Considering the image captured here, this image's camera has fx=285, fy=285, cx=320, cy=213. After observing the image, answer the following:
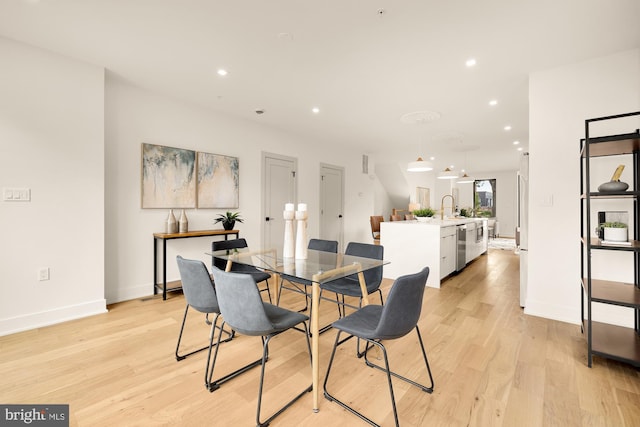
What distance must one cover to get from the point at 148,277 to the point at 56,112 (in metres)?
2.05

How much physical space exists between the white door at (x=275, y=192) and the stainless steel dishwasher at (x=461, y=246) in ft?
9.91

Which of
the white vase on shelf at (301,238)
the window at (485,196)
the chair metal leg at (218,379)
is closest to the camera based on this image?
the chair metal leg at (218,379)

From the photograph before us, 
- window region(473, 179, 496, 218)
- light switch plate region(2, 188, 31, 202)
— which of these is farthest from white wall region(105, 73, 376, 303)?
window region(473, 179, 496, 218)

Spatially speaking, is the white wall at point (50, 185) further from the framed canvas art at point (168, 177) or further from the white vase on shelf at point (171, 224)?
the white vase on shelf at point (171, 224)

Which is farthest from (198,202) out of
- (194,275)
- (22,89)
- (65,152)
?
(194,275)

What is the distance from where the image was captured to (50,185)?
2.77 meters

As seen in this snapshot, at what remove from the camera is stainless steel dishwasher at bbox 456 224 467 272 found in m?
4.84

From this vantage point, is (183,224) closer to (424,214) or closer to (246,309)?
(246,309)

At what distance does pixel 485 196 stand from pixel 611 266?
33.5 ft

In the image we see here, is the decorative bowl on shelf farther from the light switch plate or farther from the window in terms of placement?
the window

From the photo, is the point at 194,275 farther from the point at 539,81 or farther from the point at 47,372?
the point at 539,81

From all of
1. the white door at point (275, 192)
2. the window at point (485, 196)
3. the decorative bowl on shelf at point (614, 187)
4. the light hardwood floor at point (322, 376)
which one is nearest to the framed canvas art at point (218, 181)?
the white door at point (275, 192)

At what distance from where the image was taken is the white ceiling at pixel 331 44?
211cm

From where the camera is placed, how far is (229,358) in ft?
7.18
